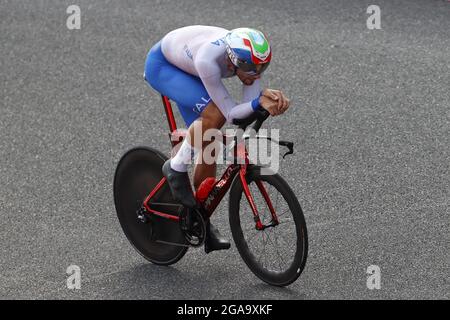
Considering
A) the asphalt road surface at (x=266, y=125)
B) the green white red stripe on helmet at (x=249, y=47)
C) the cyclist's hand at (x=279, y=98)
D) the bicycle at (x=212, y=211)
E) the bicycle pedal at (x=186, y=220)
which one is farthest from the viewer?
the asphalt road surface at (x=266, y=125)

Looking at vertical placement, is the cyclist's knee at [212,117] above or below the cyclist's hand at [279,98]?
below

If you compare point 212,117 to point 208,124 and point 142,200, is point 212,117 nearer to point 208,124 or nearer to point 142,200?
point 208,124

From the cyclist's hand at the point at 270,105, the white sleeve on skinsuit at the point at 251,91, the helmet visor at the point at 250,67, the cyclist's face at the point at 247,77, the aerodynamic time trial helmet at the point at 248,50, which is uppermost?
the aerodynamic time trial helmet at the point at 248,50

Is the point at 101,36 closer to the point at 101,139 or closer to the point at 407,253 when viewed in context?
the point at 101,139

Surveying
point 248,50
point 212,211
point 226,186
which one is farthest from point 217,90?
point 212,211

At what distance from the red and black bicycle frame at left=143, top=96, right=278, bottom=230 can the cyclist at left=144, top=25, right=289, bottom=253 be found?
0.41ft

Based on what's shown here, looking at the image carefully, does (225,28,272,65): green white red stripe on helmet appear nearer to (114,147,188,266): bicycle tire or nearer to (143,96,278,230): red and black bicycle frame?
(143,96,278,230): red and black bicycle frame

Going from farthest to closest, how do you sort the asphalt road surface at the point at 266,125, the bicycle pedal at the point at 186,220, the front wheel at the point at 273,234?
the asphalt road surface at the point at 266,125 < the bicycle pedal at the point at 186,220 < the front wheel at the point at 273,234

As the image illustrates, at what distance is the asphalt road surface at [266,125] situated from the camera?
8.12 meters

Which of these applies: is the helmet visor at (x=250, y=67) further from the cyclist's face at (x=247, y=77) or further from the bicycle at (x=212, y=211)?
the bicycle at (x=212, y=211)

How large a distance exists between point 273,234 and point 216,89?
4.33ft

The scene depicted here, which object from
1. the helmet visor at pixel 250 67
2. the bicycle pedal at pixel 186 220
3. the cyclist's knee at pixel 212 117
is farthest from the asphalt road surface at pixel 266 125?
the helmet visor at pixel 250 67

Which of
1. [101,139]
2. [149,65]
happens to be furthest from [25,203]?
[149,65]
